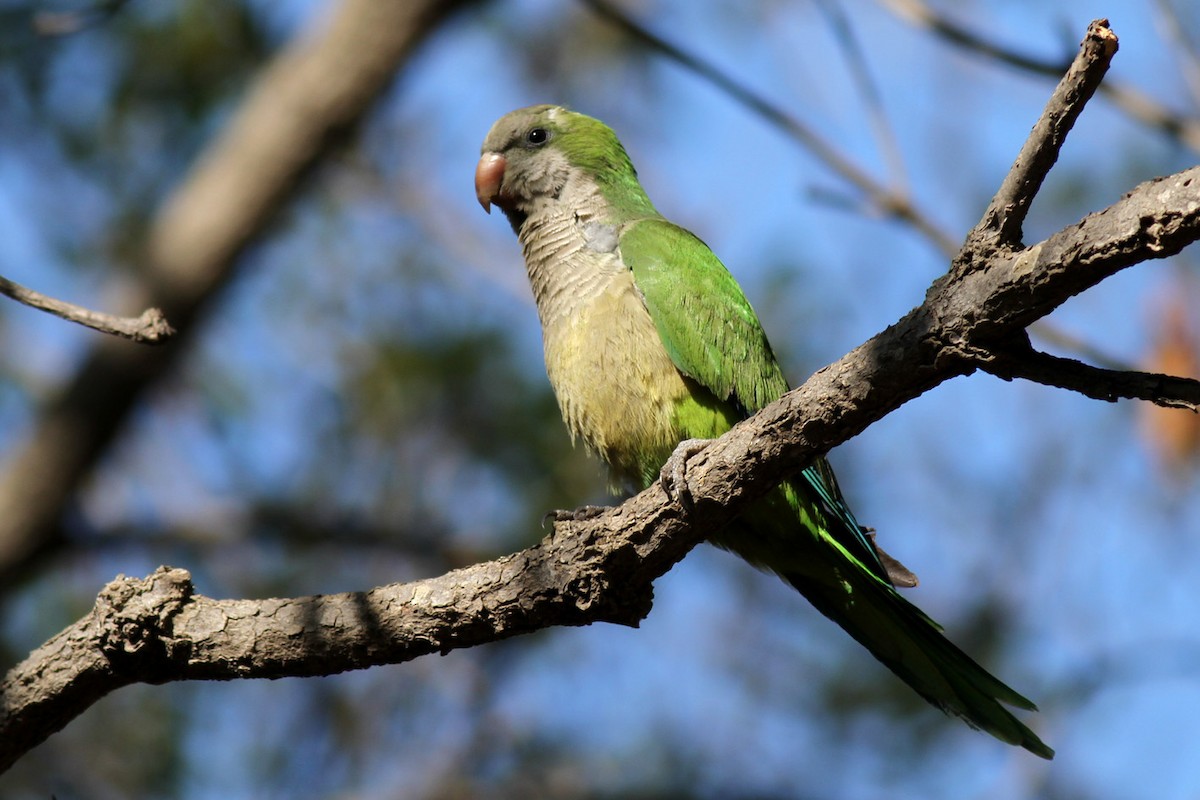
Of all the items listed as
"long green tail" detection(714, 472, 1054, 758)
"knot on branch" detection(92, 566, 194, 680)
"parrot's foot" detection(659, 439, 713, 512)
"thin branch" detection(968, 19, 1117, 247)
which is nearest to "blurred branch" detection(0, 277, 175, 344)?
"knot on branch" detection(92, 566, 194, 680)

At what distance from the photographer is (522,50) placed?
37.5 ft

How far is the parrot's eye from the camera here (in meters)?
5.41

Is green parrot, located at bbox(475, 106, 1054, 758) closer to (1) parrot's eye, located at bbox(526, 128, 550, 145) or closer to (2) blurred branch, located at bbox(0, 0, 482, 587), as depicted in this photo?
(1) parrot's eye, located at bbox(526, 128, 550, 145)

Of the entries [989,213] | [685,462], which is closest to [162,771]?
[685,462]

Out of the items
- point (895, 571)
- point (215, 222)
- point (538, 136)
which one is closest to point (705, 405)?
point (895, 571)

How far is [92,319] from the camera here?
3.38 m

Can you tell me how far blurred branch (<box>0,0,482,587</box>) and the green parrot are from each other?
3.10m

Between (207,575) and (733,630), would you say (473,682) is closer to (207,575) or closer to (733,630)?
(207,575)

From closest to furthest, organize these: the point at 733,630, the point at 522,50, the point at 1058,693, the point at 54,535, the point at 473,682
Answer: the point at 54,535, the point at 473,682, the point at 1058,693, the point at 733,630, the point at 522,50

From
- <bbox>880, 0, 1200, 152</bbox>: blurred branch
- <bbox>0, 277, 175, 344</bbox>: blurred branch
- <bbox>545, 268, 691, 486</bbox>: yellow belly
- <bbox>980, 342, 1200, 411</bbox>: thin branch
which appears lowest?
<bbox>980, 342, 1200, 411</bbox>: thin branch

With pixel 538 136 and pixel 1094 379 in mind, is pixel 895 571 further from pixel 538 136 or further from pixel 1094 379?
pixel 538 136

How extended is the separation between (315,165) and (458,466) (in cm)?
248

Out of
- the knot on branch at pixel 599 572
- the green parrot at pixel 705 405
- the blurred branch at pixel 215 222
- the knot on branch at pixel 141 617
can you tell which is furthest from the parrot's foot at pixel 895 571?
the blurred branch at pixel 215 222

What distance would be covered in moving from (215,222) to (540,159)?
113 inches
